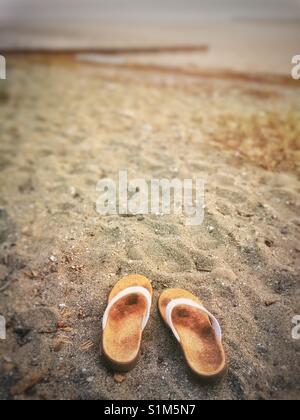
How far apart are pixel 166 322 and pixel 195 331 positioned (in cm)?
18

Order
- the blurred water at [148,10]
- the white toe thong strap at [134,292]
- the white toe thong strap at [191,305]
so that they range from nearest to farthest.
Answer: the white toe thong strap at [191,305] → the white toe thong strap at [134,292] → the blurred water at [148,10]

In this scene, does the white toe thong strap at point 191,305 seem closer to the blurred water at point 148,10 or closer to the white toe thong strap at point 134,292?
the white toe thong strap at point 134,292

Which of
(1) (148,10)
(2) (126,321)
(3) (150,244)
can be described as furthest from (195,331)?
(1) (148,10)

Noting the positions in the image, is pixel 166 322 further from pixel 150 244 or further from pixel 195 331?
pixel 150 244

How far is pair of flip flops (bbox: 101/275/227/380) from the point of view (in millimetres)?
1672

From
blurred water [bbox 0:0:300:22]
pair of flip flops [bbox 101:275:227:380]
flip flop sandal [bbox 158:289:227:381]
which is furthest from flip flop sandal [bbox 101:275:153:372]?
blurred water [bbox 0:0:300:22]

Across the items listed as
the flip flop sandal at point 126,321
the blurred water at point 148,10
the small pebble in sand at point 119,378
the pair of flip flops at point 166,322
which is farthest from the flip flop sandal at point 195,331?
the blurred water at point 148,10

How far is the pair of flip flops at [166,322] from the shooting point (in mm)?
1672

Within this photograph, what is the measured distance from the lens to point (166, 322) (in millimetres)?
1865

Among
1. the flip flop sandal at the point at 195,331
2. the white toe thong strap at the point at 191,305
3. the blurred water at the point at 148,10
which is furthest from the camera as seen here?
the blurred water at the point at 148,10

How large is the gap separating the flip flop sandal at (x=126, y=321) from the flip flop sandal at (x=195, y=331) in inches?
4.9

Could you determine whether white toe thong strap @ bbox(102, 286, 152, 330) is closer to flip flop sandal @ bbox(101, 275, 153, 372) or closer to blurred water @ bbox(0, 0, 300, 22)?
flip flop sandal @ bbox(101, 275, 153, 372)
